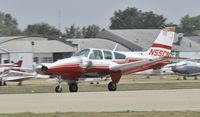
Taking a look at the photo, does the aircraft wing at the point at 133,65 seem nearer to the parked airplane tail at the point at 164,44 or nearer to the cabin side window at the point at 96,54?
the cabin side window at the point at 96,54

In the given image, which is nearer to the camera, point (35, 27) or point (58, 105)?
point (58, 105)

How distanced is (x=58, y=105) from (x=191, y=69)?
4301cm

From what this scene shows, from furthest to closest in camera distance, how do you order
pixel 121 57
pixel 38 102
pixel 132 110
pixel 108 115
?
1. pixel 121 57
2. pixel 38 102
3. pixel 132 110
4. pixel 108 115

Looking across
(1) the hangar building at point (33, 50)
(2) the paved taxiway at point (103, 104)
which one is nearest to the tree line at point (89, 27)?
(1) the hangar building at point (33, 50)

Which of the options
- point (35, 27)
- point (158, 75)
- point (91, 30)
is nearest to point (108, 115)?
point (158, 75)

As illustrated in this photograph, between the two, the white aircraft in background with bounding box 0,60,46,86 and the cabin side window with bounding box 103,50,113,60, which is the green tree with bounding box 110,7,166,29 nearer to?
the white aircraft in background with bounding box 0,60,46,86

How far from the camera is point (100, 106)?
19859 millimetres

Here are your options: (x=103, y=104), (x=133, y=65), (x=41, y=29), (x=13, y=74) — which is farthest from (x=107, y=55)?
(x=41, y=29)

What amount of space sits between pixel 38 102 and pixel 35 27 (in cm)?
16090

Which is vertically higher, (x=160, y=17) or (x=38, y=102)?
(x=160, y=17)

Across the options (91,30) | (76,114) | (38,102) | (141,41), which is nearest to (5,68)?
(38,102)

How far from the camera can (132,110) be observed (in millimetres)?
18562

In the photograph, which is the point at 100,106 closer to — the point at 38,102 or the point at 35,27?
the point at 38,102

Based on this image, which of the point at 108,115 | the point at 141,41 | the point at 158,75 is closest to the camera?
the point at 108,115
